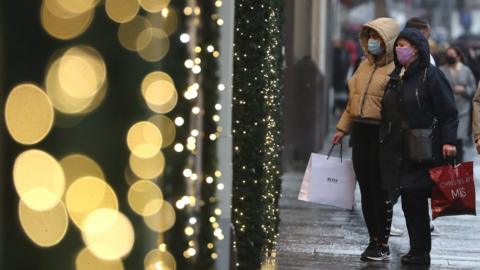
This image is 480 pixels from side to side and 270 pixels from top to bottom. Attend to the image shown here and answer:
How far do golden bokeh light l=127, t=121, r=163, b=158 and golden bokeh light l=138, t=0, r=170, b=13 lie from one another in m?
0.64

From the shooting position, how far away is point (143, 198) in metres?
6.05

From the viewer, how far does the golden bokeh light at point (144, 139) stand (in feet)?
17.9

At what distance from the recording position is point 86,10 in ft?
19.4

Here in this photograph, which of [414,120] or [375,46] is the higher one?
[375,46]

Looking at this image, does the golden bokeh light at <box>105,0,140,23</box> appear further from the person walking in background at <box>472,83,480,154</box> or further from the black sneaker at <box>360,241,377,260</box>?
the person walking in background at <box>472,83,480,154</box>

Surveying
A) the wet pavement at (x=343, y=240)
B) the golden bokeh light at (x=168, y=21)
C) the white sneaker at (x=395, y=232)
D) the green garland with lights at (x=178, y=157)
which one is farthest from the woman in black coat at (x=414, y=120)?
the green garland with lights at (x=178, y=157)

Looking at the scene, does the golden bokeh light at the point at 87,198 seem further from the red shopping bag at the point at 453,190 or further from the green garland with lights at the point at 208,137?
the red shopping bag at the point at 453,190

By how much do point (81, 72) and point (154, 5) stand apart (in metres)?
1.08

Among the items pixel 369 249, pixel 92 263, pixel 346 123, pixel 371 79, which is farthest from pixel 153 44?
pixel 369 249

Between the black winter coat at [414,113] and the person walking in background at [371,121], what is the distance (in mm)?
147

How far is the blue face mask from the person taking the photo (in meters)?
7.54

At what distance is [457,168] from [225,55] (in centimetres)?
247

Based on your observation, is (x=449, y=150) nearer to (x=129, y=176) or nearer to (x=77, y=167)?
(x=129, y=176)

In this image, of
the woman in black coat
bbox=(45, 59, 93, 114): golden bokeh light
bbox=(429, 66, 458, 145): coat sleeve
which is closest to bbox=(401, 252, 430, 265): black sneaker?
the woman in black coat
